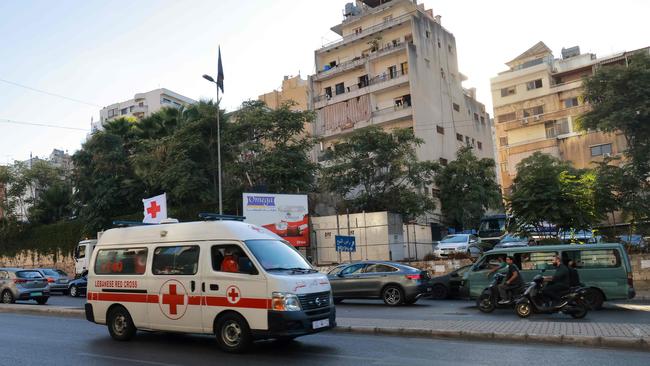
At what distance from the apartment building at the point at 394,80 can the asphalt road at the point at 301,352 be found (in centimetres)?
3583

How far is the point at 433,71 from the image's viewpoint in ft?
162

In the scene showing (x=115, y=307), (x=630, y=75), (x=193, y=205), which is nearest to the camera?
(x=115, y=307)

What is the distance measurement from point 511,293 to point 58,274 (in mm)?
23999

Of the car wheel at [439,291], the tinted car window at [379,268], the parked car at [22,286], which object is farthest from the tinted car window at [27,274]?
the car wheel at [439,291]

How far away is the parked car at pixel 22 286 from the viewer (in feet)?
68.2

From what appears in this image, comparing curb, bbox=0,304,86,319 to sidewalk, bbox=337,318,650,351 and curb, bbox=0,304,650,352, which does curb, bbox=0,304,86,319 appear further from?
curb, bbox=0,304,650,352

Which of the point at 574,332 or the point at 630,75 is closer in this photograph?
the point at 574,332

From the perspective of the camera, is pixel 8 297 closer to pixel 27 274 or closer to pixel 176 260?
pixel 27 274

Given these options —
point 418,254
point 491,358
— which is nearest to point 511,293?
point 491,358

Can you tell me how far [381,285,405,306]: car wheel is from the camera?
1719cm

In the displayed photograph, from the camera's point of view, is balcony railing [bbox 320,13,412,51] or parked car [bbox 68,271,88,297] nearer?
parked car [bbox 68,271,88,297]

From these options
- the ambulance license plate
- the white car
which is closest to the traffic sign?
the white car

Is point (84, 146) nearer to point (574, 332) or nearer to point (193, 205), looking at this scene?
point (193, 205)

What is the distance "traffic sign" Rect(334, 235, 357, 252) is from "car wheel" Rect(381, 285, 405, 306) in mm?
6909
